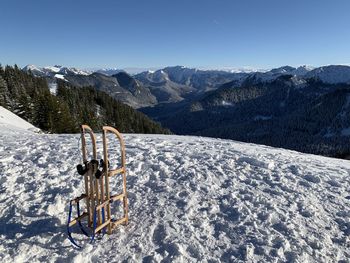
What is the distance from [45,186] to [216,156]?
7896 mm

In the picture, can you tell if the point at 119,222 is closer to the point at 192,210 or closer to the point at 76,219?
the point at 76,219

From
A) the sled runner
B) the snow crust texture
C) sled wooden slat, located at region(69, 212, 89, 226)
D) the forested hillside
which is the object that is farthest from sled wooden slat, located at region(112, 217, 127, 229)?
the forested hillside

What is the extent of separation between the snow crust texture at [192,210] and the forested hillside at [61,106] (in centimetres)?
4835

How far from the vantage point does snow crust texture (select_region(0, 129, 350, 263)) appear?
8.60m

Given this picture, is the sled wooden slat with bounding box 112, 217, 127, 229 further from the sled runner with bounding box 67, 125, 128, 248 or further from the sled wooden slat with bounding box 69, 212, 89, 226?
the sled wooden slat with bounding box 69, 212, 89, 226

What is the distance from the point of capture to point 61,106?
65500 millimetres

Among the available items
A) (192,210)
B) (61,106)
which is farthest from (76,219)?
(61,106)

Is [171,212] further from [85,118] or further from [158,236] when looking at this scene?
[85,118]

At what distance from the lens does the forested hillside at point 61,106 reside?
6094cm

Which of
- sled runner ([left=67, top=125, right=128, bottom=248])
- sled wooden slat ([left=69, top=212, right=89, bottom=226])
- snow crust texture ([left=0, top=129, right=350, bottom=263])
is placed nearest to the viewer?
snow crust texture ([left=0, top=129, right=350, bottom=263])

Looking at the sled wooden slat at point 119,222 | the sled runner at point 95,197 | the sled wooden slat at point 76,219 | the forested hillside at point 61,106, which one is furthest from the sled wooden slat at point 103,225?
the forested hillside at point 61,106

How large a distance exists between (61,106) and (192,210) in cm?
6012

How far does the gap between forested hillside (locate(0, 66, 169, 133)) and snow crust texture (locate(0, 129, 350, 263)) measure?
4835 centimetres

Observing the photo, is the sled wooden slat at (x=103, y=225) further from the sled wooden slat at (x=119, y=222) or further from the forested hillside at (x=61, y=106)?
the forested hillside at (x=61, y=106)
